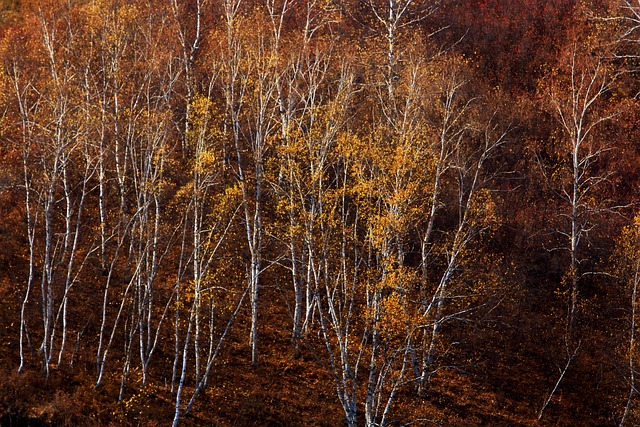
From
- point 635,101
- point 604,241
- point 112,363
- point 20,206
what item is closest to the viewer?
point 112,363

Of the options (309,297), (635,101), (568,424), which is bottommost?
(568,424)

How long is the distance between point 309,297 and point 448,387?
6234 mm

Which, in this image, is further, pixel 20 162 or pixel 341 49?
pixel 341 49

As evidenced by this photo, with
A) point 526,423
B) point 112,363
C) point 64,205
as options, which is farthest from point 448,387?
point 64,205

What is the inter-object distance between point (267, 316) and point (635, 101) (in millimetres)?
26119

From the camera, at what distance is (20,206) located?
78.2 feet

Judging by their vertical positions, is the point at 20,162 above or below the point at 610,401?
above

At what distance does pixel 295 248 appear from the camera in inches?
893

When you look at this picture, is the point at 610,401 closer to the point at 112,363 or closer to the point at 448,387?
the point at 448,387

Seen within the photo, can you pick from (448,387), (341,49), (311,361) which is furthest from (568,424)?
(341,49)

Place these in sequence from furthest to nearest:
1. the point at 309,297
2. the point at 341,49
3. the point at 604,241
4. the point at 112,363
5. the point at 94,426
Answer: the point at 341,49, the point at 604,241, the point at 309,297, the point at 112,363, the point at 94,426

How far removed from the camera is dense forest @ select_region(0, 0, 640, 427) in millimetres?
16797

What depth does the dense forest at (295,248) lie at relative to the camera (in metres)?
16.8

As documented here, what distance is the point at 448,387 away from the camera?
20516 millimetres
